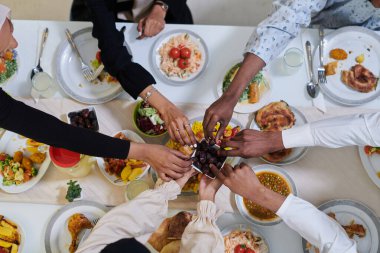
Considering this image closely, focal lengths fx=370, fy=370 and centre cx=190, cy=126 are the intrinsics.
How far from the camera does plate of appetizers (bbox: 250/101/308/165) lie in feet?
5.14

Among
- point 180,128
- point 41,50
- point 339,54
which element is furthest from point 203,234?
point 41,50

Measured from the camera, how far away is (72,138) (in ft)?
4.58

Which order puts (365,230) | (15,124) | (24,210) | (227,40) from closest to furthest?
1. (15,124)
2. (365,230)
3. (24,210)
4. (227,40)

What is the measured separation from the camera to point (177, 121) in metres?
1.54

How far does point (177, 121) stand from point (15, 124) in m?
0.62

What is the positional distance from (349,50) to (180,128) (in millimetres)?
848

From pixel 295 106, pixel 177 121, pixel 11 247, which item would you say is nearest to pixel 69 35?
pixel 177 121

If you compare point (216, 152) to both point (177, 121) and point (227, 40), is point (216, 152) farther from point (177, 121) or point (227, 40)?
point (227, 40)

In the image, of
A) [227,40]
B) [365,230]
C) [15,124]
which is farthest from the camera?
[227,40]

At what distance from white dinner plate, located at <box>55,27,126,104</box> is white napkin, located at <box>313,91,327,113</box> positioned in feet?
2.88

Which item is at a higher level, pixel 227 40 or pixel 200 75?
pixel 227 40

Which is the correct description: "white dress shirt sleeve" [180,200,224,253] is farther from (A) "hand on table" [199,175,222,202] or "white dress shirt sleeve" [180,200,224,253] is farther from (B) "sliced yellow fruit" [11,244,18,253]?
(B) "sliced yellow fruit" [11,244,18,253]

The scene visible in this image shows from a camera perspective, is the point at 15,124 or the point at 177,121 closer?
the point at 15,124

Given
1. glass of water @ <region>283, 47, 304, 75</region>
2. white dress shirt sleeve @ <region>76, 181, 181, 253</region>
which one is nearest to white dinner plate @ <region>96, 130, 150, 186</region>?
white dress shirt sleeve @ <region>76, 181, 181, 253</region>
